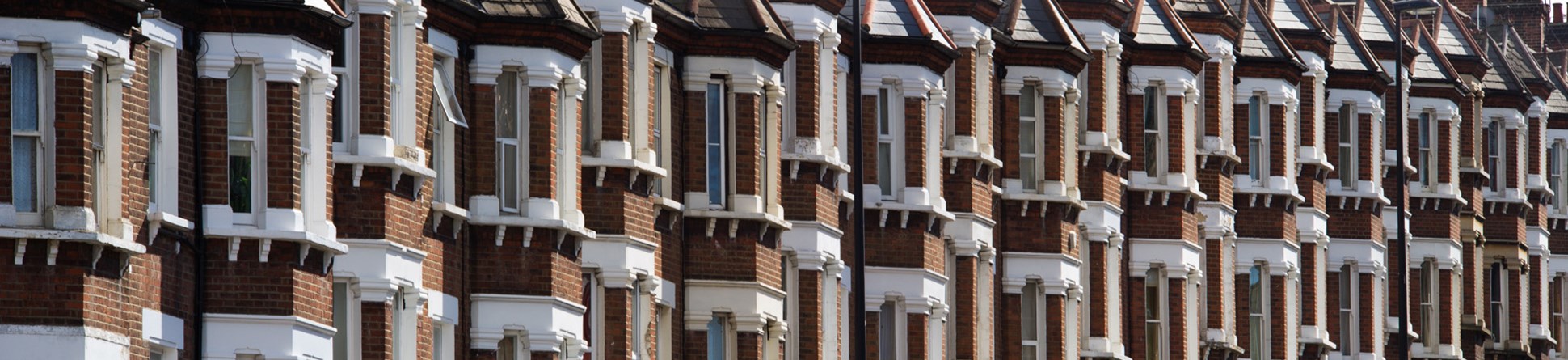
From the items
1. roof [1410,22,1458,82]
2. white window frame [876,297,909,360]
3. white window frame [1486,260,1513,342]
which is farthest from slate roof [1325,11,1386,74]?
white window frame [876,297,909,360]

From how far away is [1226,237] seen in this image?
2621 inches

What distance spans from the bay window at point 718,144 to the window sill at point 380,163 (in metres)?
9.01

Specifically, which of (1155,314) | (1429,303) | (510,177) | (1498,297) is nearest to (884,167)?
(1155,314)

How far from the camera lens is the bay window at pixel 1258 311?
224 ft

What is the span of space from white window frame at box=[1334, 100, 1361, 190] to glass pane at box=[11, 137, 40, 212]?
46565 millimetres

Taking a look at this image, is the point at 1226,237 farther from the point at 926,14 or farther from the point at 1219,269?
the point at 926,14

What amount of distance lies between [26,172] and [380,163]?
6211 mm

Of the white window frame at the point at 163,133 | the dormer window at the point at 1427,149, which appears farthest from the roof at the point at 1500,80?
the white window frame at the point at 163,133

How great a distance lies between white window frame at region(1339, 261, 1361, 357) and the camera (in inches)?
2908

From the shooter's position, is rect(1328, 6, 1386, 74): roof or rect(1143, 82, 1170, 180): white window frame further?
rect(1328, 6, 1386, 74): roof

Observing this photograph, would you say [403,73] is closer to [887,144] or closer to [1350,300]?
[887,144]

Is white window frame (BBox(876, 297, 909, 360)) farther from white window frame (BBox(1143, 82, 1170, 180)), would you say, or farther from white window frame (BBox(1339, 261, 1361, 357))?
white window frame (BBox(1339, 261, 1361, 357))

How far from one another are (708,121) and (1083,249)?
50.4 feet

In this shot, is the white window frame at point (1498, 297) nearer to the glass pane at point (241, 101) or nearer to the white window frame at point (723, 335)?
the white window frame at point (723, 335)
